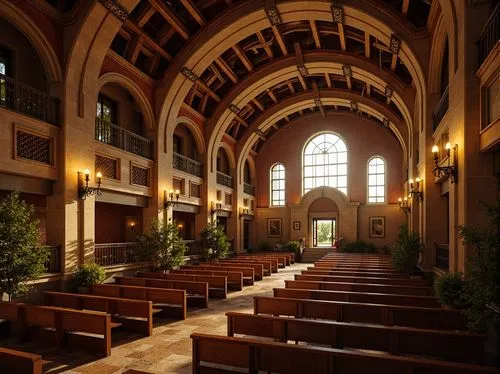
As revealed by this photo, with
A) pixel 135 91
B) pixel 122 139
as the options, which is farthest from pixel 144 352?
pixel 135 91

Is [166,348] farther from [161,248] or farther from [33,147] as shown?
[161,248]

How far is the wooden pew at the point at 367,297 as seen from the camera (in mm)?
7289

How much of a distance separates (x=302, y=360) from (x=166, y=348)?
A: 10.6 ft

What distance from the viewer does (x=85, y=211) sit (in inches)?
431

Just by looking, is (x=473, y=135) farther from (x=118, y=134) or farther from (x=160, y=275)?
(x=118, y=134)

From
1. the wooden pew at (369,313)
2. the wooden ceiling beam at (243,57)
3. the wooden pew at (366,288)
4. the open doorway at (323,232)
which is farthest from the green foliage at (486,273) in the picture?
the open doorway at (323,232)

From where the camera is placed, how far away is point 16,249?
695 cm

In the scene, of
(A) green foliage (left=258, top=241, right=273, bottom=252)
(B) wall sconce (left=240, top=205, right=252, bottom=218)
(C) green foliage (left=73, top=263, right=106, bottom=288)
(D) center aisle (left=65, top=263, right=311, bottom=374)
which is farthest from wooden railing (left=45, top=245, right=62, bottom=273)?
(A) green foliage (left=258, top=241, right=273, bottom=252)

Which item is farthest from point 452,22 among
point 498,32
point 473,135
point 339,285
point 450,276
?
point 339,285

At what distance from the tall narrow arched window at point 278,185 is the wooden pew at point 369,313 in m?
21.1

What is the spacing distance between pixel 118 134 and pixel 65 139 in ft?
11.4

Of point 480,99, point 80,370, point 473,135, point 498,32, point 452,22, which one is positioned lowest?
point 80,370

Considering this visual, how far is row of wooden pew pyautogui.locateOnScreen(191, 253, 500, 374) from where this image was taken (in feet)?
12.8

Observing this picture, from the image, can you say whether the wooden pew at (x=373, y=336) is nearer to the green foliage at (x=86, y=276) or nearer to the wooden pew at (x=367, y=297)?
the wooden pew at (x=367, y=297)
